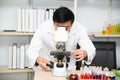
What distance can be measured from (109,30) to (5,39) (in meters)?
1.27

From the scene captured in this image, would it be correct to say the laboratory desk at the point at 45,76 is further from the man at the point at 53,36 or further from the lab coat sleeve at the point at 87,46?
the lab coat sleeve at the point at 87,46

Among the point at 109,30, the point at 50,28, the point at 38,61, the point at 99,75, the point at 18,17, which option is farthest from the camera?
the point at 109,30

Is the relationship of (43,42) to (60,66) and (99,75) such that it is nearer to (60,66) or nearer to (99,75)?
(60,66)

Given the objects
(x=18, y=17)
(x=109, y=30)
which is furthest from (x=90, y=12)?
(x=18, y=17)

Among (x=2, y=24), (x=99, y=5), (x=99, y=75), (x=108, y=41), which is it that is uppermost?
(x=99, y=5)

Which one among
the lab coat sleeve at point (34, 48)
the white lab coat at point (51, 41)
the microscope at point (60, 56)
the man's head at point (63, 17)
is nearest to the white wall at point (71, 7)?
the white lab coat at point (51, 41)

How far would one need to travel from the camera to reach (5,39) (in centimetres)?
318

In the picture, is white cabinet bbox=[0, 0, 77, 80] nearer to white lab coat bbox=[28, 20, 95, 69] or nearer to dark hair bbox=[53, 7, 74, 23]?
white lab coat bbox=[28, 20, 95, 69]

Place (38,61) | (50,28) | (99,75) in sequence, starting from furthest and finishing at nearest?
(50,28) < (38,61) < (99,75)

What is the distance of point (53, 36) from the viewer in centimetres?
235

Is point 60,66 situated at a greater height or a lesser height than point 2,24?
lesser

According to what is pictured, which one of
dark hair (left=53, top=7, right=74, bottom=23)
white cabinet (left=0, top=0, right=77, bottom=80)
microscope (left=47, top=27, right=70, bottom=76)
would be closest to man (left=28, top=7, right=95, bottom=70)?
dark hair (left=53, top=7, right=74, bottom=23)

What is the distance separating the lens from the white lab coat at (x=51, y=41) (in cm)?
220

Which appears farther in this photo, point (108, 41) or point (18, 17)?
point (108, 41)
